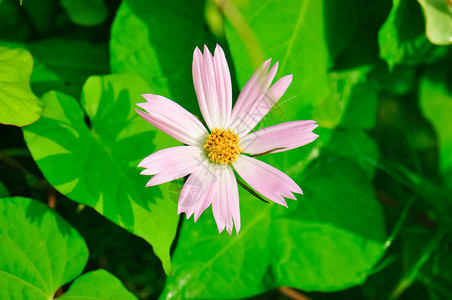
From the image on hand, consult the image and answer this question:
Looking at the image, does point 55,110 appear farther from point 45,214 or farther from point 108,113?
point 45,214

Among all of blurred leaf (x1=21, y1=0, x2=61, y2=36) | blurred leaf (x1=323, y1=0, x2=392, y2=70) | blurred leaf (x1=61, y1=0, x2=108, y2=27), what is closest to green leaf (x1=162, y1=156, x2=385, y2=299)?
blurred leaf (x1=323, y1=0, x2=392, y2=70)

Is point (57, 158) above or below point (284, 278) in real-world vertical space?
above

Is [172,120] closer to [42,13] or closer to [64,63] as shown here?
[64,63]

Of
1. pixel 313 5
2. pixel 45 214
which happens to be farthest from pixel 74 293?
pixel 313 5

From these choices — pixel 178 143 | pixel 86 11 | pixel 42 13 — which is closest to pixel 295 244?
pixel 178 143

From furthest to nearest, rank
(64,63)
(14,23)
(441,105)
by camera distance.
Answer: (441,105)
(14,23)
(64,63)

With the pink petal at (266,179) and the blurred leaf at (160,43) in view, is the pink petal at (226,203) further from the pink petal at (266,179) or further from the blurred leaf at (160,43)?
the blurred leaf at (160,43)

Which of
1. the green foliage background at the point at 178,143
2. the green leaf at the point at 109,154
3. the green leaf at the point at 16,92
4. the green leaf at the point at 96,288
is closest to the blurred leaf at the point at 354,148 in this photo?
the green foliage background at the point at 178,143
